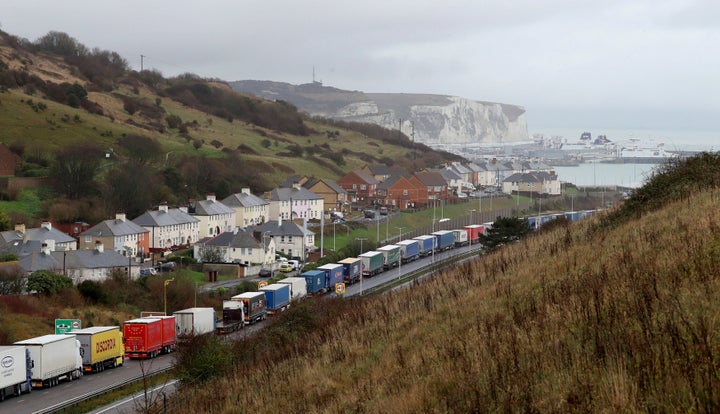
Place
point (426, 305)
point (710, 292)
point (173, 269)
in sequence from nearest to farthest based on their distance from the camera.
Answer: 1. point (710, 292)
2. point (426, 305)
3. point (173, 269)

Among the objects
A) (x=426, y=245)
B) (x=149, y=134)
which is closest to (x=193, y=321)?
(x=426, y=245)

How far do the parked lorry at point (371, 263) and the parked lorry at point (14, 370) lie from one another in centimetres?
2538

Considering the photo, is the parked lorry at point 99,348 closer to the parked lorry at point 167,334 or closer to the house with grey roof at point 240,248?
the parked lorry at point 167,334

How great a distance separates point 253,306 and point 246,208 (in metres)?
29.4

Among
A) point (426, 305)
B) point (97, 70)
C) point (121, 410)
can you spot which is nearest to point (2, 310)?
point (121, 410)

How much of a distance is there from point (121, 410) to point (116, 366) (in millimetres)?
7688

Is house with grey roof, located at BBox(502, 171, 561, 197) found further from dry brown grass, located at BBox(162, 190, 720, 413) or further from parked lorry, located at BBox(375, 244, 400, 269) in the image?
dry brown grass, located at BBox(162, 190, 720, 413)

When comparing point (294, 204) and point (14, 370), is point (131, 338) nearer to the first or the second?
point (14, 370)

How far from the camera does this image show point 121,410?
2044cm

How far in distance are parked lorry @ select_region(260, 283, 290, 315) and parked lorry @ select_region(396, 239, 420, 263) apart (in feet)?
54.1

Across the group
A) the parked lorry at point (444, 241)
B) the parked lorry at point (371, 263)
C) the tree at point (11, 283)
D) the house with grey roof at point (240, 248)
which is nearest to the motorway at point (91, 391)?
the tree at point (11, 283)

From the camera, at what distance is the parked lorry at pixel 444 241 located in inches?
2362

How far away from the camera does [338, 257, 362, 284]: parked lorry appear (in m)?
45.9

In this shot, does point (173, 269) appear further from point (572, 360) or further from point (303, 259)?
point (572, 360)
